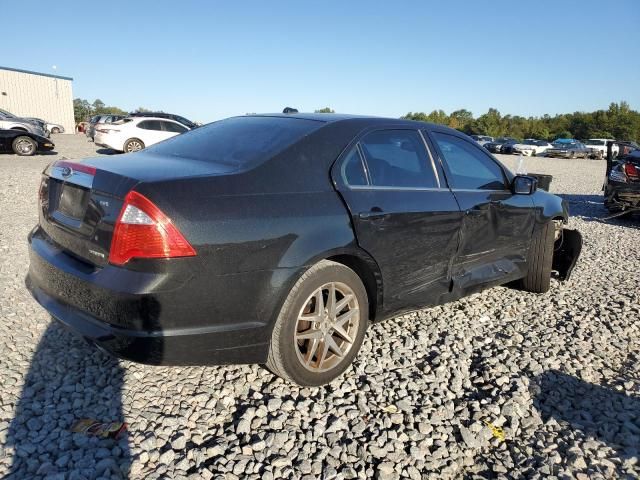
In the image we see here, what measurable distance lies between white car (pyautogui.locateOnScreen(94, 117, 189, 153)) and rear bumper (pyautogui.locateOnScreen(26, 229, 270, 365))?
45.3 ft

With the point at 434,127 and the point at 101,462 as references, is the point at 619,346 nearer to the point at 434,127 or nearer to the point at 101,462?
the point at 434,127

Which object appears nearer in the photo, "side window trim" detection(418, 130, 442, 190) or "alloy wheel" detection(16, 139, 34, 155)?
"side window trim" detection(418, 130, 442, 190)

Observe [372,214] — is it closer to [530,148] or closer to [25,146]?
[25,146]

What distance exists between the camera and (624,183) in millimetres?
8234

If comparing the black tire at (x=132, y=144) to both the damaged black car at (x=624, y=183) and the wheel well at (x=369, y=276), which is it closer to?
the damaged black car at (x=624, y=183)

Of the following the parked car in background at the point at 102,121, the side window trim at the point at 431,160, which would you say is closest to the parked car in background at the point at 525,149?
the parked car in background at the point at 102,121

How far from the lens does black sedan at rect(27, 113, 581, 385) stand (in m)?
2.03

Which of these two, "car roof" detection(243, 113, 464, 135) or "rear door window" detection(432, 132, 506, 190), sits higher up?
"car roof" detection(243, 113, 464, 135)

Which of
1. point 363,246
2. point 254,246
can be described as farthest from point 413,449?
point 254,246

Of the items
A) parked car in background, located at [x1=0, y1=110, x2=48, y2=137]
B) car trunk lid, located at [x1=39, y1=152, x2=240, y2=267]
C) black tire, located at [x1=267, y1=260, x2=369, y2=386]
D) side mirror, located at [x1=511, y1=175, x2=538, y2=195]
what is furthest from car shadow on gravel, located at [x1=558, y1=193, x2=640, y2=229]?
parked car in background, located at [x1=0, y1=110, x2=48, y2=137]

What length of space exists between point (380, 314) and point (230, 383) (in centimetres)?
101

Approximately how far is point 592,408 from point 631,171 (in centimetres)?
715

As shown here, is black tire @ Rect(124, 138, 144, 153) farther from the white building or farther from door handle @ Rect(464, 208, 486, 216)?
the white building

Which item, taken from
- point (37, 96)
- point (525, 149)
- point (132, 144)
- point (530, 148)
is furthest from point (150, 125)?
point (530, 148)
